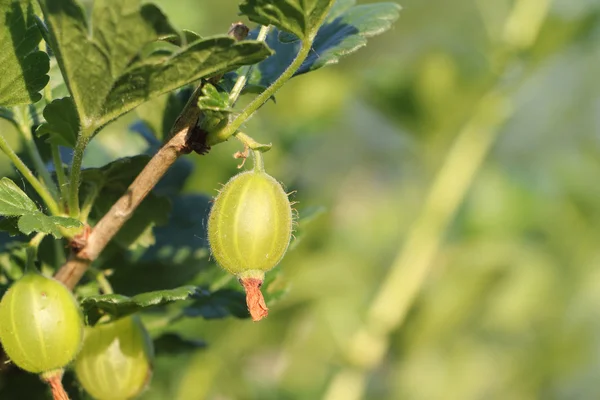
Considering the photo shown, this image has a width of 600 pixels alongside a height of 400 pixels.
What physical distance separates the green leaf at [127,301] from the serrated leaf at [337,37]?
0.24m

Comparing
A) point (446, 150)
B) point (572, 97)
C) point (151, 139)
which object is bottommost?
point (572, 97)

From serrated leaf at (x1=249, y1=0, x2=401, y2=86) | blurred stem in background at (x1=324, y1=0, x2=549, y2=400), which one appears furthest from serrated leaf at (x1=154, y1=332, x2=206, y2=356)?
blurred stem in background at (x1=324, y1=0, x2=549, y2=400)

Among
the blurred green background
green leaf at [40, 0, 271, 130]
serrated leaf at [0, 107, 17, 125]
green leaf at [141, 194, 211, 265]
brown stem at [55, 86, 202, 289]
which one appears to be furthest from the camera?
the blurred green background

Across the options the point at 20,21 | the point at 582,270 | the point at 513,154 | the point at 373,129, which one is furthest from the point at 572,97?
the point at 20,21

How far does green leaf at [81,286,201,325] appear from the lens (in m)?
0.74

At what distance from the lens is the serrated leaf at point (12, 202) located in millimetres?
686

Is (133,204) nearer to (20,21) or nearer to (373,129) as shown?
(20,21)

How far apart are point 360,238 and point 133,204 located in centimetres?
199

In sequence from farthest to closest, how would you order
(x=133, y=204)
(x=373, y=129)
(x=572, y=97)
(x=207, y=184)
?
(x=572, y=97)
(x=373, y=129)
(x=207, y=184)
(x=133, y=204)

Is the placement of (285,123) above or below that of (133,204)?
below

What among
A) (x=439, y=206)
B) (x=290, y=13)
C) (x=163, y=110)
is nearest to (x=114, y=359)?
(x=163, y=110)

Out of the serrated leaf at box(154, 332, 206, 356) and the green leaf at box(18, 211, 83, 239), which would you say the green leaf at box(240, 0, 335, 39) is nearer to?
the green leaf at box(18, 211, 83, 239)

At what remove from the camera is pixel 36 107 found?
89cm

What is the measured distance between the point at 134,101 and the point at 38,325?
0.22 m
